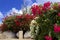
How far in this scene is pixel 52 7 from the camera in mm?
3334

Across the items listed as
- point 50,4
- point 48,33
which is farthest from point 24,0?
point 48,33

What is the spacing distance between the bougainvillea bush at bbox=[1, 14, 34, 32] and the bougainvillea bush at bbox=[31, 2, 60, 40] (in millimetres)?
467

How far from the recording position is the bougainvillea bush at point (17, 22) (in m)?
3.89

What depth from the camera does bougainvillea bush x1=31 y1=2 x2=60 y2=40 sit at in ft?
10.2

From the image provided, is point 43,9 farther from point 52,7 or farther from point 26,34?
point 26,34

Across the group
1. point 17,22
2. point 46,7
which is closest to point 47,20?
point 46,7

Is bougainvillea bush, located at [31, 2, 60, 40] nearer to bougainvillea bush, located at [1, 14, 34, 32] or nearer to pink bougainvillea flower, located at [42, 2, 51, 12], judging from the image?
pink bougainvillea flower, located at [42, 2, 51, 12]

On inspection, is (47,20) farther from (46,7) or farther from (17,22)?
(17,22)

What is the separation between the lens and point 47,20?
A: 3.22 metres

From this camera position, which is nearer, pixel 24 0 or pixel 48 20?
pixel 48 20

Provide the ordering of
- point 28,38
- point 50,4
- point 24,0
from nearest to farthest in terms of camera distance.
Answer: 1. point 50,4
2. point 28,38
3. point 24,0

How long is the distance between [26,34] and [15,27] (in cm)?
23

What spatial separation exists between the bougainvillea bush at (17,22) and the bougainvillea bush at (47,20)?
1.53 feet

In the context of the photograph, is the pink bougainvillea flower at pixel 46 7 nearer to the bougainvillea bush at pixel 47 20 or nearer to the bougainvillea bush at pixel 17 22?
the bougainvillea bush at pixel 47 20
